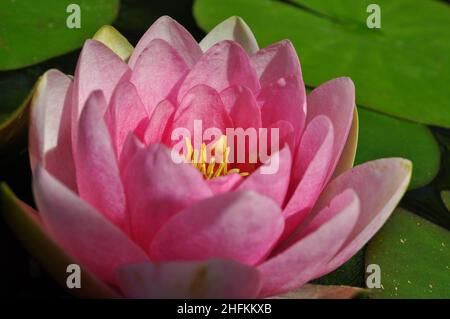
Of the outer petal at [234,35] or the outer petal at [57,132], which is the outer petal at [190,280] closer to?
the outer petal at [57,132]

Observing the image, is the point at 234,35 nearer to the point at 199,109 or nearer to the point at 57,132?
the point at 199,109

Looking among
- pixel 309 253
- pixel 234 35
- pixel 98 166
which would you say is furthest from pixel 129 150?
pixel 234 35

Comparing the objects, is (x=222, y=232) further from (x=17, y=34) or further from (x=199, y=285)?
(x=17, y=34)

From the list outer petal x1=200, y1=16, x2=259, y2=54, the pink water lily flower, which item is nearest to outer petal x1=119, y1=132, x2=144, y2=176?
the pink water lily flower

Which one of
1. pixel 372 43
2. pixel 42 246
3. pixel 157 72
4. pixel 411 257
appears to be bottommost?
pixel 411 257

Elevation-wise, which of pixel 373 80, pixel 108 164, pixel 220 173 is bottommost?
pixel 373 80

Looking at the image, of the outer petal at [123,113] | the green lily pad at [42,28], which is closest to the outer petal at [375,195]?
the outer petal at [123,113]

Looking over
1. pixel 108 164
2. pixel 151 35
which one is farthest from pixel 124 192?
pixel 151 35

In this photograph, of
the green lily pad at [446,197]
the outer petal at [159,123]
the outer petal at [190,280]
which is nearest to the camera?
the outer petal at [190,280]
